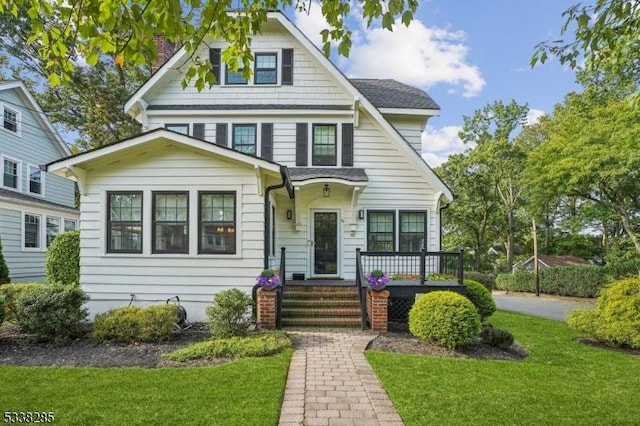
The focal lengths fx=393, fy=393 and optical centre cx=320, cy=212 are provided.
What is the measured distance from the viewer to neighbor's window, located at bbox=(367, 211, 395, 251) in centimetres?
1110

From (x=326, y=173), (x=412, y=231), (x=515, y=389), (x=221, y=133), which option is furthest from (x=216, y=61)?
(x=515, y=389)

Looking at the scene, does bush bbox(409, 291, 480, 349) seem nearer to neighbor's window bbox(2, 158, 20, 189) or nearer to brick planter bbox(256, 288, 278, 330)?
brick planter bbox(256, 288, 278, 330)

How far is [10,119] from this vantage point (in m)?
16.9

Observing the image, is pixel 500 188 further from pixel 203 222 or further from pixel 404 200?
pixel 203 222

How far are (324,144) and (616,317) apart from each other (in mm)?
8105

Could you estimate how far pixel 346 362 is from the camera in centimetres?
590

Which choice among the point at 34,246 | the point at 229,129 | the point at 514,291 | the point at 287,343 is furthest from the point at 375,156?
the point at 514,291

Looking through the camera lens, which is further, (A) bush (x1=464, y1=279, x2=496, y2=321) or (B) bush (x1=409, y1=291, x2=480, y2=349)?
(A) bush (x1=464, y1=279, x2=496, y2=321)

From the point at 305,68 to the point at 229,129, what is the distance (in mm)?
2848

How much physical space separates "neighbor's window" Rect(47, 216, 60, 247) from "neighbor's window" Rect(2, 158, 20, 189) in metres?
1.96

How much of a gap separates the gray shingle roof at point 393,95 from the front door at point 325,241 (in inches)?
151

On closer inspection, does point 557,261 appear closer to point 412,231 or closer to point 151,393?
point 412,231

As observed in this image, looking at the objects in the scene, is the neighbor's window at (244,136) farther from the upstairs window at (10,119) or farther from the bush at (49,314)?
the upstairs window at (10,119)

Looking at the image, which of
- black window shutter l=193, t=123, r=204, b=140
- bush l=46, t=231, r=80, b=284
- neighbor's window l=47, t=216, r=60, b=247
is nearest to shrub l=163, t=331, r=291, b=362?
bush l=46, t=231, r=80, b=284
